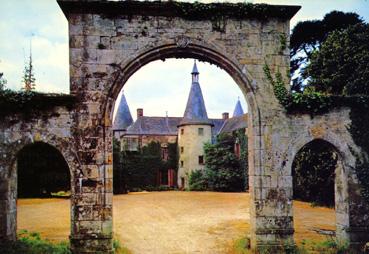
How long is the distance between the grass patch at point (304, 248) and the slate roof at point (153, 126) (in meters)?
23.4

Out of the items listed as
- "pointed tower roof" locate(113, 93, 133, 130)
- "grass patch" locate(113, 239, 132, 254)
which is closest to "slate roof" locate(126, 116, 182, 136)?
"pointed tower roof" locate(113, 93, 133, 130)

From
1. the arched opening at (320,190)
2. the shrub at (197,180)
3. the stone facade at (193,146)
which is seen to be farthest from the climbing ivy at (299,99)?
the stone facade at (193,146)

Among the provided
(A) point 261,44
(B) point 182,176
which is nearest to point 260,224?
(A) point 261,44

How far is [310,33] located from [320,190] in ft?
37.0

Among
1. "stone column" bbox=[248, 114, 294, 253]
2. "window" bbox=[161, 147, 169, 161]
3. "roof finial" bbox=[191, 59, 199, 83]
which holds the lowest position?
"stone column" bbox=[248, 114, 294, 253]

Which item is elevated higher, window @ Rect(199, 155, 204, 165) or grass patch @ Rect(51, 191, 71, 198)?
window @ Rect(199, 155, 204, 165)

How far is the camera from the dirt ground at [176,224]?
29.7ft

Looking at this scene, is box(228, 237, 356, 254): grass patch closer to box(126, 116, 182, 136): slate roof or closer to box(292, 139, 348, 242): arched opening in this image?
box(292, 139, 348, 242): arched opening

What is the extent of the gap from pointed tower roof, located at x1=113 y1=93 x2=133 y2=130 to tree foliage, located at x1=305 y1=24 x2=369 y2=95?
22.6 meters

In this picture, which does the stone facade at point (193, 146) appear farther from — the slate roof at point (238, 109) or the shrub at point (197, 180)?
the slate roof at point (238, 109)

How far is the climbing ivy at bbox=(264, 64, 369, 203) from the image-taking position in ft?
25.9

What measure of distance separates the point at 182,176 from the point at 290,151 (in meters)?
22.0

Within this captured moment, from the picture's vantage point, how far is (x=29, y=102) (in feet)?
24.3

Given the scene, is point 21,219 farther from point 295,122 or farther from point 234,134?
point 234,134
